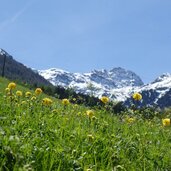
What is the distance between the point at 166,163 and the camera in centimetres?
682

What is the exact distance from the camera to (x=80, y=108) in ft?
34.8

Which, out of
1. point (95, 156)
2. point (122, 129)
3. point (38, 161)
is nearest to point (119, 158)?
point (95, 156)

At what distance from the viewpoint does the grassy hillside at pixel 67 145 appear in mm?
4656

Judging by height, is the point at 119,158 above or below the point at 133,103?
below

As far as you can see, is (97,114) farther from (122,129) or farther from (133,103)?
(133,103)

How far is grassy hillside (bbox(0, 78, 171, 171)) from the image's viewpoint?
4656 mm

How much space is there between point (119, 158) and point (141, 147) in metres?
0.98

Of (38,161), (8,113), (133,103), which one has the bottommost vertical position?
(38,161)

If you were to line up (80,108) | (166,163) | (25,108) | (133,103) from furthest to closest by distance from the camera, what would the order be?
(133,103), (80,108), (25,108), (166,163)

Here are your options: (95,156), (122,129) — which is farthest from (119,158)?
(122,129)

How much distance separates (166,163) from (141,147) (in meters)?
0.46

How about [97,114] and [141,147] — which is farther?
[97,114]

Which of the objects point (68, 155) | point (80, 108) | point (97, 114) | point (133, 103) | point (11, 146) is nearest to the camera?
point (11, 146)

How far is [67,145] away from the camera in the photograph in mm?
5812
